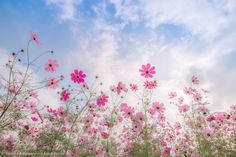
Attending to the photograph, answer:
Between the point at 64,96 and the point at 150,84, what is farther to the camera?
the point at 150,84

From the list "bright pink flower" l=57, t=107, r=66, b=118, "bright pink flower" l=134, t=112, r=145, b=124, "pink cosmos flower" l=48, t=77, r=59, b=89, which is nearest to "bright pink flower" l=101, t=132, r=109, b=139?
"bright pink flower" l=134, t=112, r=145, b=124

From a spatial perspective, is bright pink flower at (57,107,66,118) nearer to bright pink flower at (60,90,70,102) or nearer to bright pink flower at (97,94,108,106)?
bright pink flower at (60,90,70,102)

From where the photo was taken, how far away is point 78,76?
4.20 metres

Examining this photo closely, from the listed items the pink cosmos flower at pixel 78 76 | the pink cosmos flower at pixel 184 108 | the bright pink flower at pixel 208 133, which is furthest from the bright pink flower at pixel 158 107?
the pink cosmos flower at pixel 78 76

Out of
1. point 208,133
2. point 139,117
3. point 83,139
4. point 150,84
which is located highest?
point 150,84

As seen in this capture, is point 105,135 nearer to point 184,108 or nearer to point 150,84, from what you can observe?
point 150,84

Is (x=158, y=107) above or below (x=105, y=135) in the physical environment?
above

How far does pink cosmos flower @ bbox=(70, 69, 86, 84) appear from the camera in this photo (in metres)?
4.15

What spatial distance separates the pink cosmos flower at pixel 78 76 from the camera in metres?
4.15

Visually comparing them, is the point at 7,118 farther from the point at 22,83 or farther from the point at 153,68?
the point at 153,68

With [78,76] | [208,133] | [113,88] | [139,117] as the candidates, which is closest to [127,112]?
[139,117]

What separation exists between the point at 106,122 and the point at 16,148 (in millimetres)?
1655

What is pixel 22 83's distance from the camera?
3311 millimetres

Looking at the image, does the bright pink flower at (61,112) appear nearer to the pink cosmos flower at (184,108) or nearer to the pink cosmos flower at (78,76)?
the pink cosmos flower at (78,76)
